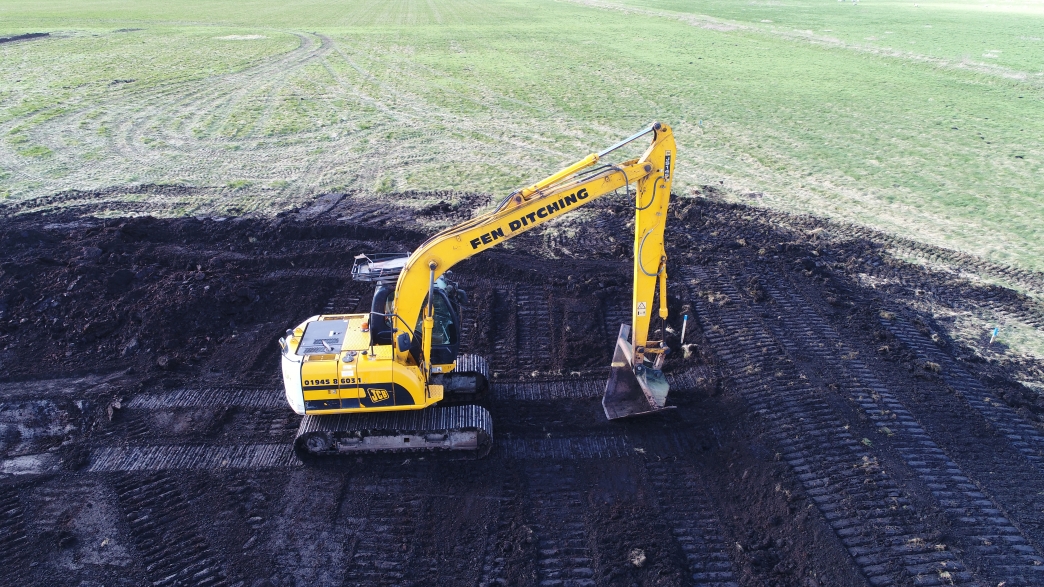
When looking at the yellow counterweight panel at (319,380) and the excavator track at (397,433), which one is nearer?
the yellow counterweight panel at (319,380)

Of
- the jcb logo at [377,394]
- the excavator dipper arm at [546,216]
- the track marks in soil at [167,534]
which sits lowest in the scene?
the track marks in soil at [167,534]

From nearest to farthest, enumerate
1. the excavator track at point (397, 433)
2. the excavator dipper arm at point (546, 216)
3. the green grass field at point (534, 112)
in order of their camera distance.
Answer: the excavator dipper arm at point (546, 216) < the excavator track at point (397, 433) < the green grass field at point (534, 112)

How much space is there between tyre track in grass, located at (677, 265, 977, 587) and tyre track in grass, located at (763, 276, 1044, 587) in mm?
425

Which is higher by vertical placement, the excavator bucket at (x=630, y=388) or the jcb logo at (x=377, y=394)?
the jcb logo at (x=377, y=394)

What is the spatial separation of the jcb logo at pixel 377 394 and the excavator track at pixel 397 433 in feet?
1.20

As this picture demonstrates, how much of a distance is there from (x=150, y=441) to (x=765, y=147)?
20.5 metres

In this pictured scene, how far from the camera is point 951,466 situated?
8992 millimetres

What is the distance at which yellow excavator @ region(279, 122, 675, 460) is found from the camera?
846 cm

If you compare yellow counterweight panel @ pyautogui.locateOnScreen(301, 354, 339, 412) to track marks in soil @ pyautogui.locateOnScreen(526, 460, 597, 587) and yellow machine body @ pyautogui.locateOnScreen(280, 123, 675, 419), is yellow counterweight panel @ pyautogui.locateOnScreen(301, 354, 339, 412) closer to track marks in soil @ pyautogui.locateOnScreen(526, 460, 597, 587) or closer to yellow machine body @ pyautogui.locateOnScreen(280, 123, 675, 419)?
yellow machine body @ pyautogui.locateOnScreen(280, 123, 675, 419)

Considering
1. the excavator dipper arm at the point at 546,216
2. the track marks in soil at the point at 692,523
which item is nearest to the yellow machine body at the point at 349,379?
the excavator dipper arm at the point at 546,216

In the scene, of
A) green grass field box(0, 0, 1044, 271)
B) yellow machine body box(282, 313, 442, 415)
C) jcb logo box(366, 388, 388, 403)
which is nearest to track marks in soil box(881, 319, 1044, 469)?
A: green grass field box(0, 0, 1044, 271)

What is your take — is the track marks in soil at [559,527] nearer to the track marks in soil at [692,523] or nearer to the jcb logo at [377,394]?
the track marks in soil at [692,523]

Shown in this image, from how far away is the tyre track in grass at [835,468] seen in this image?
7.60m

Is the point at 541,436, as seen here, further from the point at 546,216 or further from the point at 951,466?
the point at 951,466
